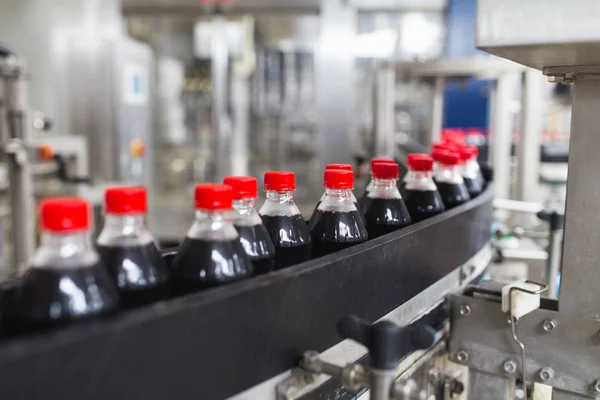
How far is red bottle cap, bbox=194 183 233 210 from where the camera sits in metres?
0.65

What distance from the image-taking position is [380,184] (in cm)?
101

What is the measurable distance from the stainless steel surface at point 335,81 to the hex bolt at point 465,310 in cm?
342

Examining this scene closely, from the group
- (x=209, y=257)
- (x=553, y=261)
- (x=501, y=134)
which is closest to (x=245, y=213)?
(x=209, y=257)

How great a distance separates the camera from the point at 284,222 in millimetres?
854

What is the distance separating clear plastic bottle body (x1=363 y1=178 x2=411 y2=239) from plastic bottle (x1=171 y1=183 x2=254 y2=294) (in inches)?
13.9

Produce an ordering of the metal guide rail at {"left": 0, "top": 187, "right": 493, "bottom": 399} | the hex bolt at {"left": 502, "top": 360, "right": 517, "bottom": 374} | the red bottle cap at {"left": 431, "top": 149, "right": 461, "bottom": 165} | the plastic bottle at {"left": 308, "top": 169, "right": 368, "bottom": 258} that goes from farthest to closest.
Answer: the red bottle cap at {"left": 431, "top": 149, "right": 461, "bottom": 165} → the hex bolt at {"left": 502, "top": 360, "right": 517, "bottom": 374} → the plastic bottle at {"left": 308, "top": 169, "right": 368, "bottom": 258} → the metal guide rail at {"left": 0, "top": 187, "right": 493, "bottom": 399}

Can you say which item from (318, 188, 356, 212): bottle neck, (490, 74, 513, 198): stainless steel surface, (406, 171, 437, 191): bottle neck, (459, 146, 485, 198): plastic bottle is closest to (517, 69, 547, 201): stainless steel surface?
(490, 74, 513, 198): stainless steel surface

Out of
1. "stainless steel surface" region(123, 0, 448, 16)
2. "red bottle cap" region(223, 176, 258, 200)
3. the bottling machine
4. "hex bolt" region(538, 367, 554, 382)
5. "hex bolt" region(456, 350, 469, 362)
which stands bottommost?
"hex bolt" region(456, 350, 469, 362)

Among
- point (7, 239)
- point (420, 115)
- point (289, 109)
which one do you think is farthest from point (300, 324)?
point (420, 115)

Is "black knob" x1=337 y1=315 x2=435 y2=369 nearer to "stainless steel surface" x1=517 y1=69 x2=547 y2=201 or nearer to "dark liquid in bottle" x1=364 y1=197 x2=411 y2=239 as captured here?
"dark liquid in bottle" x1=364 y1=197 x2=411 y2=239

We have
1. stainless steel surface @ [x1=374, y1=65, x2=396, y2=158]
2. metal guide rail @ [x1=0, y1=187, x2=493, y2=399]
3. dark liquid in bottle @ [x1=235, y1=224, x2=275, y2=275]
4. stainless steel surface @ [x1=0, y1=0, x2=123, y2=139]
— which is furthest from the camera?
stainless steel surface @ [x1=0, y1=0, x2=123, y2=139]

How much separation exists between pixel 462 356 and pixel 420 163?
13.5 inches

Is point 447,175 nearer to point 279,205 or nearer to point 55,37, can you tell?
point 279,205

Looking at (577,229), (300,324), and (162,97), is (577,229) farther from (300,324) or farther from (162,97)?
(162,97)
